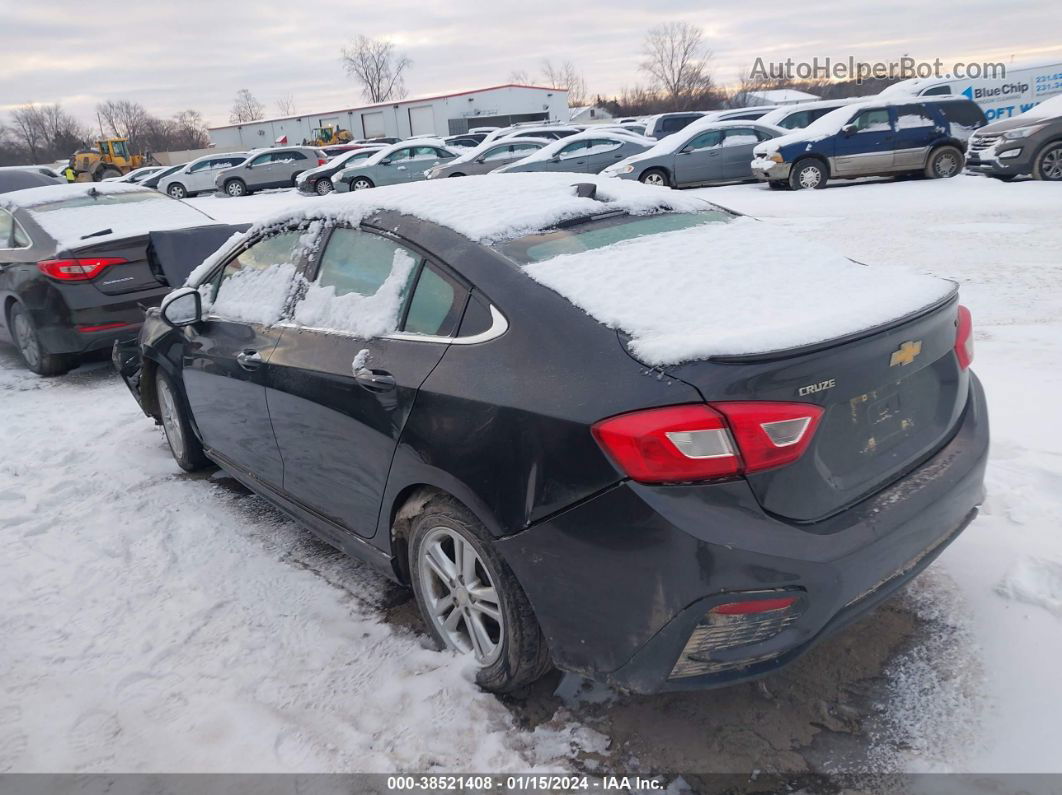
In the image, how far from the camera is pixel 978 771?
2.15 m

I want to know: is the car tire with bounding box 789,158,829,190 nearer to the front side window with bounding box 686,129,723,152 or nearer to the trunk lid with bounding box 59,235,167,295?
the front side window with bounding box 686,129,723,152

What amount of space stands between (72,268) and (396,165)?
57.5 ft

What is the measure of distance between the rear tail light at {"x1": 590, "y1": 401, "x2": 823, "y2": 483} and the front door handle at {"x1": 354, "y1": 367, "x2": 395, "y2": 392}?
3.15ft

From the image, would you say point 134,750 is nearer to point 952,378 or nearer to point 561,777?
point 561,777

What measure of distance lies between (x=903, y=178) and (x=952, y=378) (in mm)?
15820

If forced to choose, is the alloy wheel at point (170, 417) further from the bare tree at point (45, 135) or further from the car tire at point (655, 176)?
the bare tree at point (45, 135)

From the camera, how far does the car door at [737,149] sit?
57.1ft

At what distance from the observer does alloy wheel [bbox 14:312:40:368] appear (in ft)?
22.4

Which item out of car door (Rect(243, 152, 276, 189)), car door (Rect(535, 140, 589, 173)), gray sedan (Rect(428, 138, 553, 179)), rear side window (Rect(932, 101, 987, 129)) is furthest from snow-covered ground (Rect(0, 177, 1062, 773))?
car door (Rect(243, 152, 276, 189))

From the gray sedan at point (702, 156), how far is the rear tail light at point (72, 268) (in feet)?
40.5

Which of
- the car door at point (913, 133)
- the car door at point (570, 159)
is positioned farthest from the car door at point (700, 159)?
the car door at point (913, 133)

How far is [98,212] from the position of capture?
718 cm

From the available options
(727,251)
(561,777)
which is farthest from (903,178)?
(561,777)

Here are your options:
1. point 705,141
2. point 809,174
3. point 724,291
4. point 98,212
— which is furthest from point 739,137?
point 724,291
